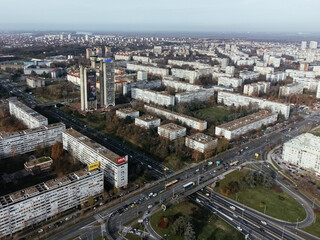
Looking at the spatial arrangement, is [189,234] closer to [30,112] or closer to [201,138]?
[201,138]

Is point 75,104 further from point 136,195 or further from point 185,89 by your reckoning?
point 136,195

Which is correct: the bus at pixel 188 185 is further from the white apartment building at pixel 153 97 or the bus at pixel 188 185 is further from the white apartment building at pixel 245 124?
the white apartment building at pixel 153 97

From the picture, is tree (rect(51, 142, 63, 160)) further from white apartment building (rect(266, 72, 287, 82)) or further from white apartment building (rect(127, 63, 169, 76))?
white apartment building (rect(266, 72, 287, 82))

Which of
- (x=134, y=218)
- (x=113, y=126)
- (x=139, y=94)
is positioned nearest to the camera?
(x=134, y=218)

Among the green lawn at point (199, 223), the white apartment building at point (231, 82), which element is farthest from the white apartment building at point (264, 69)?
the green lawn at point (199, 223)

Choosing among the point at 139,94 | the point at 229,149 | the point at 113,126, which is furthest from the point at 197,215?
the point at 139,94

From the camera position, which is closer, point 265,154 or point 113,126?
point 265,154
